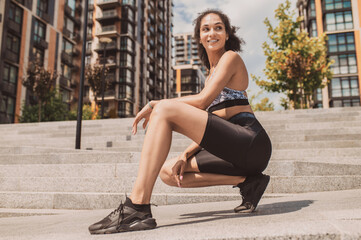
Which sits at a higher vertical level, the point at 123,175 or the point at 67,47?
the point at 67,47

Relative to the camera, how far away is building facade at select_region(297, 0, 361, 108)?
38.3 meters

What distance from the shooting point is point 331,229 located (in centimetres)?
145

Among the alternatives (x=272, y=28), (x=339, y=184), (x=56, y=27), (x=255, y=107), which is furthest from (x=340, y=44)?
(x=339, y=184)

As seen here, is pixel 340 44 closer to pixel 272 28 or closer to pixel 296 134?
pixel 272 28

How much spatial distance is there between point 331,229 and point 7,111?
28.1 meters

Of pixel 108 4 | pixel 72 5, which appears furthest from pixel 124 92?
pixel 108 4

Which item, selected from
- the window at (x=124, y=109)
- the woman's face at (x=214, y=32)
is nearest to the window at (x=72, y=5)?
the window at (x=124, y=109)

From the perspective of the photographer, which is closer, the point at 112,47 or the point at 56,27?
the point at 56,27

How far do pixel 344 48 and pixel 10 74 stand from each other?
3905 centimetres

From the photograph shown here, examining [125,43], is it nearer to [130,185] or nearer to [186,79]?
[186,79]

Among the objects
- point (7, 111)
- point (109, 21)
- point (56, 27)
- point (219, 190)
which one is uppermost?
point (109, 21)

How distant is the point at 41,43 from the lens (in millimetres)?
29094

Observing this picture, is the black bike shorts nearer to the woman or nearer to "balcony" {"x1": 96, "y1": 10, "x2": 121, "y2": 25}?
the woman

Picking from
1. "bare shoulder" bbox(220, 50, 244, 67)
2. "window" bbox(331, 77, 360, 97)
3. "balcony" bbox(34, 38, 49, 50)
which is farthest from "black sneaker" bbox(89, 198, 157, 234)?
"window" bbox(331, 77, 360, 97)
